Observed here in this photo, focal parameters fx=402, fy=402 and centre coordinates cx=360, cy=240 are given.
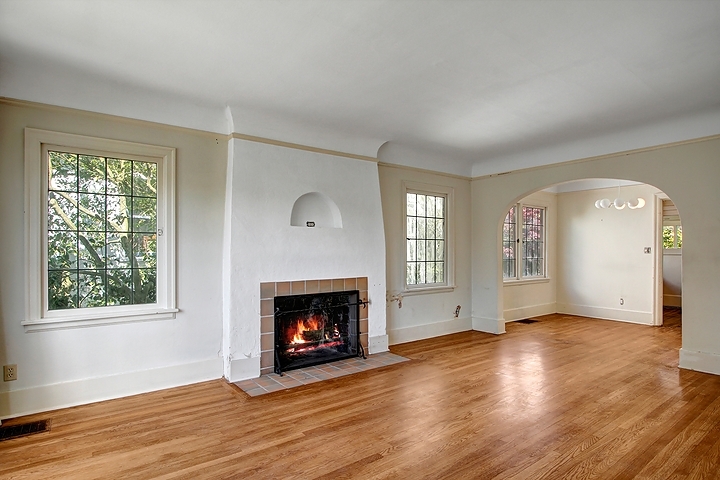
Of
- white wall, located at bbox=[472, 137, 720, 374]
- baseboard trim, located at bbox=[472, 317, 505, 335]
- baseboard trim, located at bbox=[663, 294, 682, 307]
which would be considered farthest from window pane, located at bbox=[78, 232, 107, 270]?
baseboard trim, located at bbox=[663, 294, 682, 307]

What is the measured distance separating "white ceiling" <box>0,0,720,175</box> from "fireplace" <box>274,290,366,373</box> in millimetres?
1818

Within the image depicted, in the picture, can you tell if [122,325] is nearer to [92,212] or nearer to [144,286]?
[144,286]

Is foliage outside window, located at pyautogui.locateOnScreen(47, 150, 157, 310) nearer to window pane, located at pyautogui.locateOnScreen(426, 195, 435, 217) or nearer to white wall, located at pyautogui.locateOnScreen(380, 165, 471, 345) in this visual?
white wall, located at pyautogui.locateOnScreen(380, 165, 471, 345)

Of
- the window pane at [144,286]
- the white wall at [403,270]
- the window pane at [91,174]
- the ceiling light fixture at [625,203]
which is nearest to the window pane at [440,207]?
the white wall at [403,270]

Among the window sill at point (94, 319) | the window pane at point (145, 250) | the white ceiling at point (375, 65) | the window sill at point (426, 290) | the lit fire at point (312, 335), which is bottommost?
the lit fire at point (312, 335)

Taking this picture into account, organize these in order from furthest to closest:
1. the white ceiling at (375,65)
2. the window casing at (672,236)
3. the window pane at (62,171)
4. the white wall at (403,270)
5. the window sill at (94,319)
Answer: the window casing at (672,236) < the white wall at (403,270) < the window pane at (62,171) < the window sill at (94,319) < the white ceiling at (375,65)

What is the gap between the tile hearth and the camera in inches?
152

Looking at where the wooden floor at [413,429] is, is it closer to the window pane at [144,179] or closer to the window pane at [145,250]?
the window pane at [145,250]

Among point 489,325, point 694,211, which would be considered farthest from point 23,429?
point 694,211

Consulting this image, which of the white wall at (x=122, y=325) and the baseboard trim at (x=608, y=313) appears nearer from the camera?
Result: the white wall at (x=122, y=325)

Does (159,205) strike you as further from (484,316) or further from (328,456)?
(484,316)

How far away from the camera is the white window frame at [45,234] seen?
10.6 feet

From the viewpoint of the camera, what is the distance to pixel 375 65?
3.11 metres

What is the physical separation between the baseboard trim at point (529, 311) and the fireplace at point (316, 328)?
3521 millimetres
